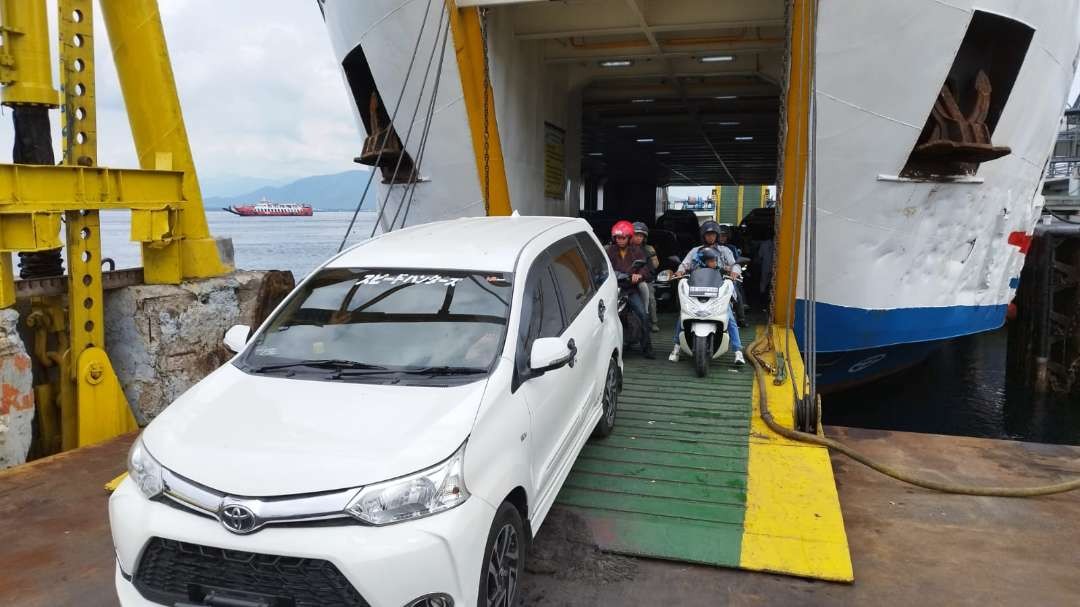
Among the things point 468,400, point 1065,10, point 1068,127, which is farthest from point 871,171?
point 1068,127

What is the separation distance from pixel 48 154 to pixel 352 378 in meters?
4.75

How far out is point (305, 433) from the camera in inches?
113

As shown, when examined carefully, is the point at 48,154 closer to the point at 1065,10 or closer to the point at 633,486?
the point at 633,486

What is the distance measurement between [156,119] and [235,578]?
20.1 feet

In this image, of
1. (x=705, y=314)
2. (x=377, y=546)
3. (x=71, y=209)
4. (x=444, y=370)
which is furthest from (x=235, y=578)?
(x=705, y=314)

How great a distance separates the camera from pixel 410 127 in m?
8.86

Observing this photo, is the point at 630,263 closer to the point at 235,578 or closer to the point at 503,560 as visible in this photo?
the point at 503,560

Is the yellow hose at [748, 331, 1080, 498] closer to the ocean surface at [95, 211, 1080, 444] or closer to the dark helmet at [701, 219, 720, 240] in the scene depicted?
the dark helmet at [701, 219, 720, 240]

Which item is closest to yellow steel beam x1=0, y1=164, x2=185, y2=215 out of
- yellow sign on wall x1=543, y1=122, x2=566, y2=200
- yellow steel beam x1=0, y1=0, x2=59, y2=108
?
yellow steel beam x1=0, y1=0, x2=59, y2=108

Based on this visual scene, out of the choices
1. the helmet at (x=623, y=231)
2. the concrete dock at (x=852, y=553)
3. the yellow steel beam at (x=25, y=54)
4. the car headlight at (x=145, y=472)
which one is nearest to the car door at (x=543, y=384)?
the concrete dock at (x=852, y=553)

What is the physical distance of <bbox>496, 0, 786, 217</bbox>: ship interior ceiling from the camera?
977 cm

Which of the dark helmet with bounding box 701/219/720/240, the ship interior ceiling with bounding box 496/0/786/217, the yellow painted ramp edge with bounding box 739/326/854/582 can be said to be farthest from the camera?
the ship interior ceiling with bounding box 496/0/786/217

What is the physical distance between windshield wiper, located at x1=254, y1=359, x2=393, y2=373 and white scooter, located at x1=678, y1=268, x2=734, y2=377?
423 cm

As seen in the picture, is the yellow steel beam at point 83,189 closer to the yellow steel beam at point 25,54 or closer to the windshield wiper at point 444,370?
the yellow steel beam at point 25,54
